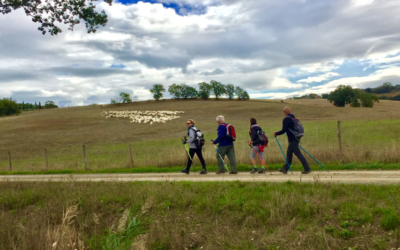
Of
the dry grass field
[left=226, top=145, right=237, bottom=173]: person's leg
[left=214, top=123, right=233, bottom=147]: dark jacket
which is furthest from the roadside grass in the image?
the dry grass field

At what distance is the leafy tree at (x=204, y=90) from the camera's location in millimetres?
116062

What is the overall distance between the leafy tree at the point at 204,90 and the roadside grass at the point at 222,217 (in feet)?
352

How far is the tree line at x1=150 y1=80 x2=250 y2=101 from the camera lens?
11488 cm

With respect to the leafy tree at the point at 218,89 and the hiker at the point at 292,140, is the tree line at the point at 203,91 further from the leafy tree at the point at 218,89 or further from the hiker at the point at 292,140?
the hiker at the point at 292,140

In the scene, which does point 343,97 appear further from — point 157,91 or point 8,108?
point 8,108

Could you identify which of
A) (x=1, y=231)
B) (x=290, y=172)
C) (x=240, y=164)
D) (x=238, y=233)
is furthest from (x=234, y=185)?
(x=1, y=231)

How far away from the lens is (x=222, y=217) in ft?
23.3

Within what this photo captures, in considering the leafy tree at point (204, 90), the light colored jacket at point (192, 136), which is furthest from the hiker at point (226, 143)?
the leafy tree at point (204, 90)

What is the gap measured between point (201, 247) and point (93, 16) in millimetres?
10739

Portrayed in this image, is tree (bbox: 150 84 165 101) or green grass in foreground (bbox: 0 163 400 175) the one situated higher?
tree (bbox: 150 84 165 101)

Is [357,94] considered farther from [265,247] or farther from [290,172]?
[265,247]

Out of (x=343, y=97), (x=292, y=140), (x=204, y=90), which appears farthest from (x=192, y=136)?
(x=204, y=90)

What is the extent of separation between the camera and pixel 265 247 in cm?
562

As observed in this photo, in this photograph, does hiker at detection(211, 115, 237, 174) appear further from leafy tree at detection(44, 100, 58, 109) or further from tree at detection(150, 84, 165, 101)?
leafy tree at detection(44, 100, 58, 109)
